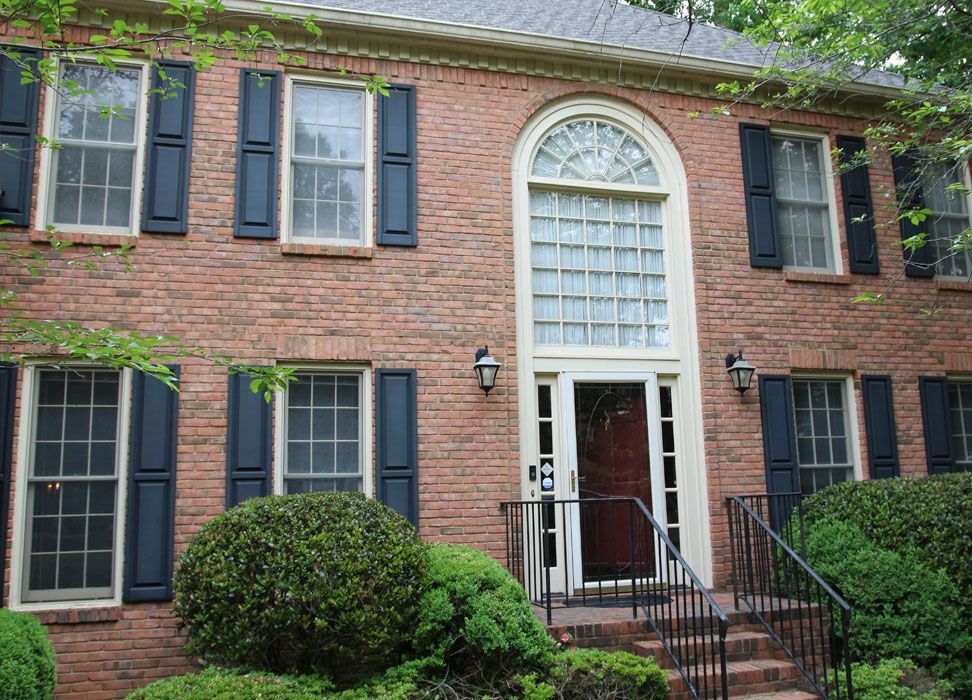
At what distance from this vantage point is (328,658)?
17.9 feet

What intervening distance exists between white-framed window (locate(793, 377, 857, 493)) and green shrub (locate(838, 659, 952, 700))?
228 centimetres

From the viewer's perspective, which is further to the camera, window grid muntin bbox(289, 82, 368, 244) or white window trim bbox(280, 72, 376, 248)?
window grid muntin bbox(289, 82, 368, 244)

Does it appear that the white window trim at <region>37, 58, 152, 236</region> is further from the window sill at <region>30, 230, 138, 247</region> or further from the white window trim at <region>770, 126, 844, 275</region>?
the white window trim at <region>770, 126, 844, 275</region>

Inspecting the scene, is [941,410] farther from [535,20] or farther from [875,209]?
[535,20]

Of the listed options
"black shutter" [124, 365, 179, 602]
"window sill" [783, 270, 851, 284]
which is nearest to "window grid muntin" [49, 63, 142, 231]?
"black shutter" [124, 365, 179, 602]

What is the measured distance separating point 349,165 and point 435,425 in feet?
8.39

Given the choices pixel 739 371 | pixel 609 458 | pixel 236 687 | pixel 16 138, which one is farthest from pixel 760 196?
pixel 16 138

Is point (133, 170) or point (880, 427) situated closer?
point (133, 170)

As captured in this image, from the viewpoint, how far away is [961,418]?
8812mm

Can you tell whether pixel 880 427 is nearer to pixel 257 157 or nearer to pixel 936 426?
pixel 936 426

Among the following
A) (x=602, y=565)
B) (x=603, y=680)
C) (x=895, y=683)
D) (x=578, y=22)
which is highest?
(x=578, y=22)

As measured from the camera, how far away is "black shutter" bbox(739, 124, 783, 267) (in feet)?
26.9

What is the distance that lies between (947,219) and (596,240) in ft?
14.4

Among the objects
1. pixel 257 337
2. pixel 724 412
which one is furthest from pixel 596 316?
pixel 257 337
